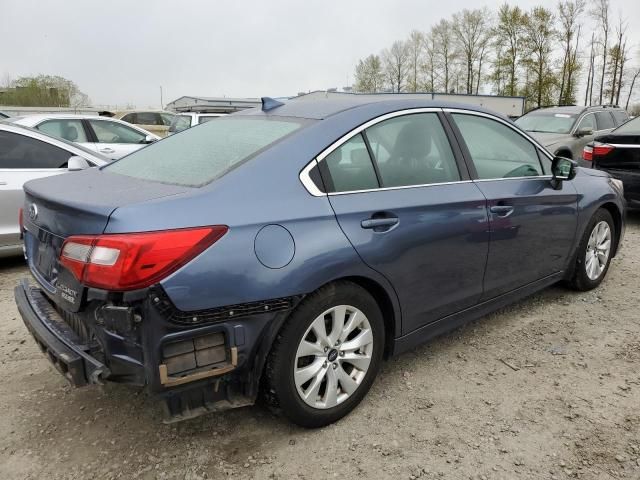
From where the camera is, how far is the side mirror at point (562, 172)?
372 centimetres

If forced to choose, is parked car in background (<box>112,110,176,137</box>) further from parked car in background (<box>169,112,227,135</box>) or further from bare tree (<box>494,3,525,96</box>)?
bare tree (<box>494,3,525,96</box>)

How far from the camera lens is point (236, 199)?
221 centimetres

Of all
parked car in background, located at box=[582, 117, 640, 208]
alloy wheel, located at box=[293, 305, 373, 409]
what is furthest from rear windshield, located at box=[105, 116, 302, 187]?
parked car in background, located at box=[582, 117, 640, 208]

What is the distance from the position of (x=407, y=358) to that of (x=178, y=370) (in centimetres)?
171

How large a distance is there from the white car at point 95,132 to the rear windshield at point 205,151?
5.39m

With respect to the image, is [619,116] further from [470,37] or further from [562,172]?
[470,37]

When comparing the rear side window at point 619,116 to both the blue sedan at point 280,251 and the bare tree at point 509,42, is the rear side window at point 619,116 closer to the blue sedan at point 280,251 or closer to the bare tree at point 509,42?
the blue sedan at point 280,251

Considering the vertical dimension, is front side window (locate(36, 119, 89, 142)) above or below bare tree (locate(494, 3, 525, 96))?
below

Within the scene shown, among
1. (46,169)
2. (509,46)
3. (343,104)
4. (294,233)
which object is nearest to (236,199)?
(294,233)

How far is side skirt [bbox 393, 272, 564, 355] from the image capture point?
9.55 ft

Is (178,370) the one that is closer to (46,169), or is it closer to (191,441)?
(191,441)

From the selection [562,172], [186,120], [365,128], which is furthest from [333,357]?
[186,120]

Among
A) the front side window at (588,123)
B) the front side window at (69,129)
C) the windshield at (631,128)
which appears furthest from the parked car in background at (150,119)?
the windshield at (631,128)

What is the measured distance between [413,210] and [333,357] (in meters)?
0.85
